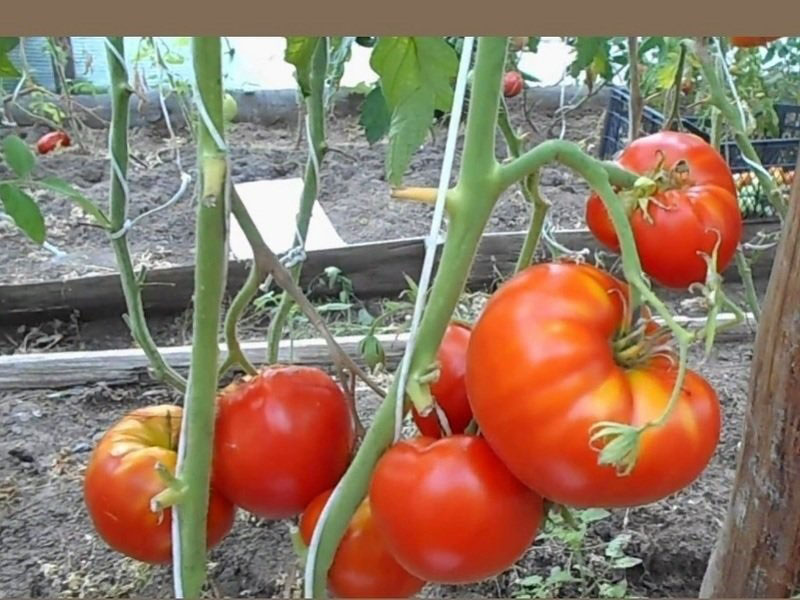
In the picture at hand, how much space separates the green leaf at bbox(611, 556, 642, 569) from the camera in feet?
3.86

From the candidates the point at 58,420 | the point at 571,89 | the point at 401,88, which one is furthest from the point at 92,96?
the point at 401,88

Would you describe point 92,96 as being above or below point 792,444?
below

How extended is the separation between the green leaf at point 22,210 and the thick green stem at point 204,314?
38cm

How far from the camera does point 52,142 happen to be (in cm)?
301

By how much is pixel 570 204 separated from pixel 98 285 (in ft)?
4.11

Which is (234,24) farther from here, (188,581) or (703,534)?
(703,534)

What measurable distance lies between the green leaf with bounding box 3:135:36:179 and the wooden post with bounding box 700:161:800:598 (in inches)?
26.5

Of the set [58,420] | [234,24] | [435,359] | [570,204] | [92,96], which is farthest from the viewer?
[92,96]

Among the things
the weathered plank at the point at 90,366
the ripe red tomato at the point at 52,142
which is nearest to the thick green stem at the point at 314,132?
the weathered plank at the point at 90,366

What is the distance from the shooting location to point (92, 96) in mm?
3580

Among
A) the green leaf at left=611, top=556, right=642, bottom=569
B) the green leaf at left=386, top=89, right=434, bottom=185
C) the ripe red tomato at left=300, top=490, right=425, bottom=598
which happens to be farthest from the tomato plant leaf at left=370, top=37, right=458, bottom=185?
the green leaf at left=611, top=556, right=642, bottom=569

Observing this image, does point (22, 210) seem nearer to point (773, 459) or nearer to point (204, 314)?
point (204, 314)

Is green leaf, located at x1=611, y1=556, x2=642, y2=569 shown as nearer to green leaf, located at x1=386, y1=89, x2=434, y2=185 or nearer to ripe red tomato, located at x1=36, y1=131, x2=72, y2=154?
green leaf, located at x1=386, y1=89, x2=434, y2=185

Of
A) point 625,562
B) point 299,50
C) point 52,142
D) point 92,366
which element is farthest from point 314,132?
point 52,142
